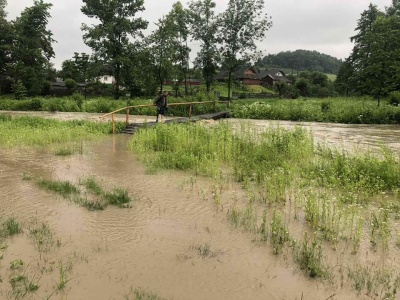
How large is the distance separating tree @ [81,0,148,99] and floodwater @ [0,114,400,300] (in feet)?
123

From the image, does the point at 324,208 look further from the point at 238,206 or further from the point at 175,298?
the point at 175,298

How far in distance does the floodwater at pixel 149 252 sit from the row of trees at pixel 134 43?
30.5 m

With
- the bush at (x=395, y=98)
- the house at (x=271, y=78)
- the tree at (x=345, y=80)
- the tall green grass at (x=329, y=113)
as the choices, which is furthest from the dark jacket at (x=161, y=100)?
the house at (x=271, y=78)

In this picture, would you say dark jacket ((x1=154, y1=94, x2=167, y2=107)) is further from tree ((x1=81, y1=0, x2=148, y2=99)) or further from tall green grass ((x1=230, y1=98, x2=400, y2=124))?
tree ((x1=81, y1=0, x2=148, y2=99))

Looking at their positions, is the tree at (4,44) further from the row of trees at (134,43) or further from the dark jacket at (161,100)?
the dark jacket at (161,100)

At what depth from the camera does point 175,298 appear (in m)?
3.94

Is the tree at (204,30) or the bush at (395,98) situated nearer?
the bush at (395,98)

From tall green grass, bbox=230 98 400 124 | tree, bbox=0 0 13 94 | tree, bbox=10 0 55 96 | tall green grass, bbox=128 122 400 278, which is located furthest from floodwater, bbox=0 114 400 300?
tree, bbox=0 0 13 94

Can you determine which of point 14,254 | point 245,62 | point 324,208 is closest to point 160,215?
point 14,254

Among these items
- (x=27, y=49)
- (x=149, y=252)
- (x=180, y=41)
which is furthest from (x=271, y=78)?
(x=149, y=252)

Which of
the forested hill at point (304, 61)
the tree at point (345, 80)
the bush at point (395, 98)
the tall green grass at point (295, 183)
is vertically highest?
the forested hill at point (304, 61)

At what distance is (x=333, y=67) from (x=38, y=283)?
153038 mm

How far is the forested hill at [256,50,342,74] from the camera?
140 metres

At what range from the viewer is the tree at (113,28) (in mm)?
42406
